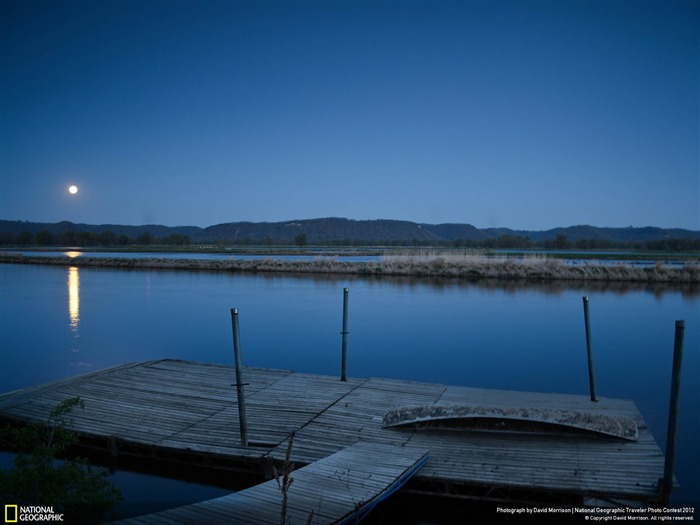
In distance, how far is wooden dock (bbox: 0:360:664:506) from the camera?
5.62 m

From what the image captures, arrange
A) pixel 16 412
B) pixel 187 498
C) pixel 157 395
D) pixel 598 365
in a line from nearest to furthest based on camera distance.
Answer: pixel 187 498 < pixel 16 412 < pixel 157 395 < pixel 598 365

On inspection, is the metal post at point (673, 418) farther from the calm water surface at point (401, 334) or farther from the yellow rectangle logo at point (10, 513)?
the yellow rectangle logo at point (10, 513)

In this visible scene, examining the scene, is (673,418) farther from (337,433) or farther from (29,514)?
(29,514)

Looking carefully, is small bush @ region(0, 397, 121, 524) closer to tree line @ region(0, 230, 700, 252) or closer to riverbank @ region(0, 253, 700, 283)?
riverbank @ region(0, 253, 700, 283)

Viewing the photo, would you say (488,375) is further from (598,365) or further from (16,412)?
(16,412)

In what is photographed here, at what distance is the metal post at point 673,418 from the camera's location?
5.13 metres

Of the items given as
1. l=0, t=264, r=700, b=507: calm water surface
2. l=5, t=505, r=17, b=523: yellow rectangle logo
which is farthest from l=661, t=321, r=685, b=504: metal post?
l=5, t=505, r=17, b=523: yellow rectangle logo

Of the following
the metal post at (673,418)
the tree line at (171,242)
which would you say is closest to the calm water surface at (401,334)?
the metal post at (673,418)

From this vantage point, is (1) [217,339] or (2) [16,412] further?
(1) [217,339]

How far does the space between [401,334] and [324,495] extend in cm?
1391

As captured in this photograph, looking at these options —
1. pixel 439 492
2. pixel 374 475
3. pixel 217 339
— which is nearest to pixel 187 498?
pixel 374 475

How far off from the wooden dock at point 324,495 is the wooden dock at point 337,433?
1.24 ft

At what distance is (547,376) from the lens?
43.3 ft

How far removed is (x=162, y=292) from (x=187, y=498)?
25.4m
